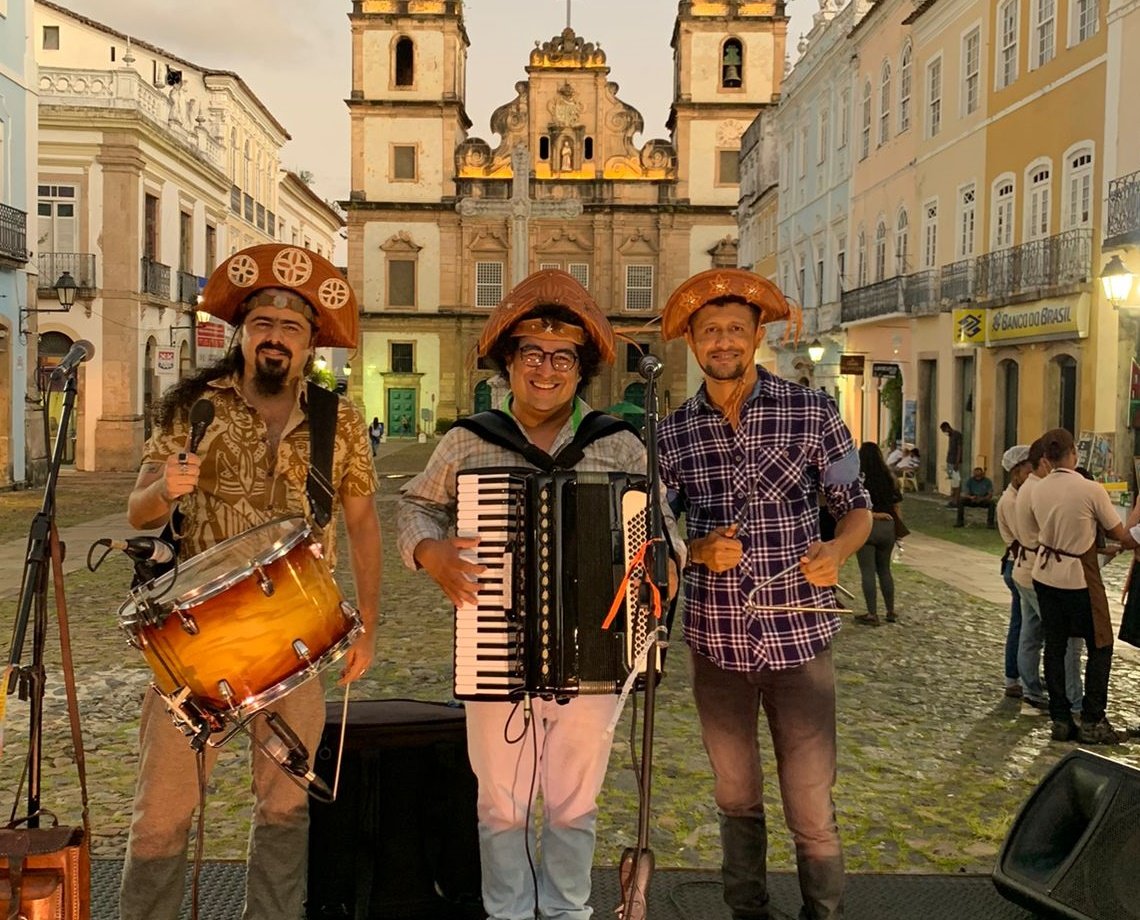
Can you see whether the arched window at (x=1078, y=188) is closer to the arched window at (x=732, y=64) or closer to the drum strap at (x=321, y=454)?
the drum strap at (x=321, y=454)

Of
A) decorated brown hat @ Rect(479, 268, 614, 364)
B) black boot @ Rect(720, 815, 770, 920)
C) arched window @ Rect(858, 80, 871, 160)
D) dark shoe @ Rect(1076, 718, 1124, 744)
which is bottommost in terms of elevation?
dark shoe @ Rect(1076, 718, 1124, 744)

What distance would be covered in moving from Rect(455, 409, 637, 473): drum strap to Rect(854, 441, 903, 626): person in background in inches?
227

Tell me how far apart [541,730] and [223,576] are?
1022mm

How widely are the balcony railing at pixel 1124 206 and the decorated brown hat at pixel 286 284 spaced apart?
14459 mm

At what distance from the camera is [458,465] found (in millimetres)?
3418

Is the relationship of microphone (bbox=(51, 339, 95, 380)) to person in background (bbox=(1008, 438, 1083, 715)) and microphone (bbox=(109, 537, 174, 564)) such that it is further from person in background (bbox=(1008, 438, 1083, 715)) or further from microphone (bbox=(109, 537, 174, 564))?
person in background (bbox=(1008, 438, 1083, 715))

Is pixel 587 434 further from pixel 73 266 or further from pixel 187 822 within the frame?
pixel 73 266

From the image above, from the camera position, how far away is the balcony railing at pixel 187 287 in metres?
30.0

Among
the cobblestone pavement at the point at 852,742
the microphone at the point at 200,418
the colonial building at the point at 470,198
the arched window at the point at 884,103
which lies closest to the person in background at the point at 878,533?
the cobblestone pavement at the point at 852,742

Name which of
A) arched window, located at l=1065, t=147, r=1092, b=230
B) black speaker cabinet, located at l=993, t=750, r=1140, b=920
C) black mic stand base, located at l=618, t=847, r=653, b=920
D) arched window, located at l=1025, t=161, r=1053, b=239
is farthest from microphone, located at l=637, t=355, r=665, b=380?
arched window, located at l=1025, t=161, r=1053, b=239

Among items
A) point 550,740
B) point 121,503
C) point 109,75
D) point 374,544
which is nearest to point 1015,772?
point 550,740

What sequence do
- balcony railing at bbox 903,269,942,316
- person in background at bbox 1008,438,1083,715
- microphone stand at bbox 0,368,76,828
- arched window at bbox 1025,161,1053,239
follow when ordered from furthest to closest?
balcony railing at bbox 903,269,942,316
arched window at bbox 1025,161,1053,239
person in background at bbox 1008,438,1083,715
microphone stand at bbox 0,368,76,828

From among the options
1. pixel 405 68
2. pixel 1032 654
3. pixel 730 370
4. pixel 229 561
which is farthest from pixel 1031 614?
pixel 405 68

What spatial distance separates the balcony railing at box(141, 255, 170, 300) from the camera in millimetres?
27156
